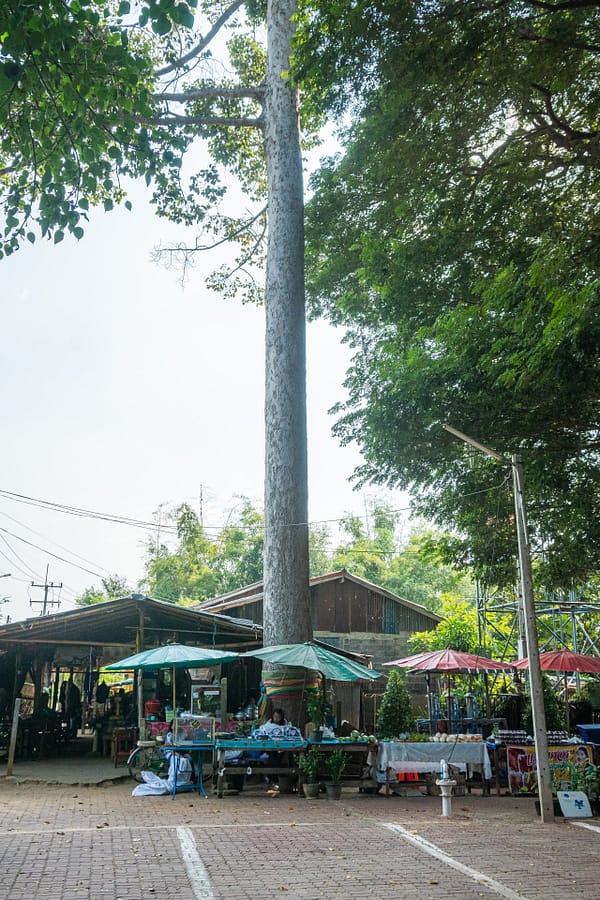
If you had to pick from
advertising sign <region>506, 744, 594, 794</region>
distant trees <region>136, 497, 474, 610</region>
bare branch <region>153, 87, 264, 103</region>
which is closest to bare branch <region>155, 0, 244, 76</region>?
bare branch <region>153, 87, 264, 103</region>

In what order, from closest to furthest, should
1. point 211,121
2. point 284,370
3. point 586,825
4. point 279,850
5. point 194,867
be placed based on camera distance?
point 194,867
point 279,850
point 586,825
point 284,370
point 211,121

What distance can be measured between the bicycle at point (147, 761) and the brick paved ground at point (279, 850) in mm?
1583

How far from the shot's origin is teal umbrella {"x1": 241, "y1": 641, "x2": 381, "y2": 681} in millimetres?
13078

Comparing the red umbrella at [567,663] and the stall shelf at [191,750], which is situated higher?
the red umbrella at [567,663]

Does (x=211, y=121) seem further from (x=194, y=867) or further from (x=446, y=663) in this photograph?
(x=194, y=867)

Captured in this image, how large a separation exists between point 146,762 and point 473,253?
10.6 meters

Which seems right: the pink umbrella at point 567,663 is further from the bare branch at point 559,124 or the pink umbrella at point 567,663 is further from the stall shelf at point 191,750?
the bare branch at point 559,124

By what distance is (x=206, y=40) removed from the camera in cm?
1889

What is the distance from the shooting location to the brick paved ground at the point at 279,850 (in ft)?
22.0

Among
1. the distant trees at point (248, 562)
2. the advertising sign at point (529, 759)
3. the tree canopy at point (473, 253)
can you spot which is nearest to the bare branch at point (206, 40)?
the tree canopy at point (473, 253)

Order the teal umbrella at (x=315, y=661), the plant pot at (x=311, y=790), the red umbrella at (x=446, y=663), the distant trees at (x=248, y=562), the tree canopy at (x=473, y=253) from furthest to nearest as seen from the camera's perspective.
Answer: the distant trees at (x=248, y=562), the red umbrella at (x=446, y=663), the teal umbrella at (x=315, y=661), the plant pot at (x=311, y=790), the tree canopy at (x=473, y=253)

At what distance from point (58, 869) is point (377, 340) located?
11.1 meters

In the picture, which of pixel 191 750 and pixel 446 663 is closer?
pixel 191 750

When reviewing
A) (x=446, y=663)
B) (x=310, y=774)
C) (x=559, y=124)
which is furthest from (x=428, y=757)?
(x=559, y=124)
